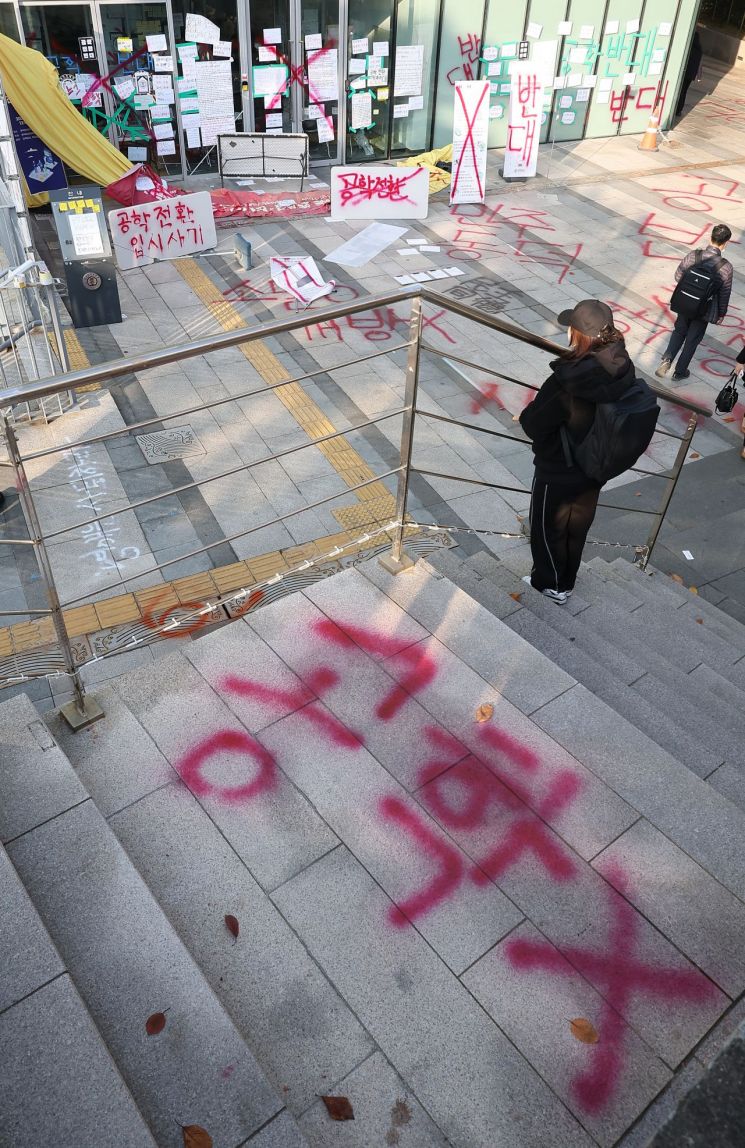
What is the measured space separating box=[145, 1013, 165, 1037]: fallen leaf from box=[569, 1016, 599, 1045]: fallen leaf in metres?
1.26

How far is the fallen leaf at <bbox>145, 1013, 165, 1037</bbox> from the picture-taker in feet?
8.44

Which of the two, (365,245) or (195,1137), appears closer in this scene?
(195,1137)

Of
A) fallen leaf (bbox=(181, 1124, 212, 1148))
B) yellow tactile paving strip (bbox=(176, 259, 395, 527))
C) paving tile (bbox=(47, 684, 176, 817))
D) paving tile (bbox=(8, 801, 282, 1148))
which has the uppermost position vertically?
fallen leaf (bbox=(181, 1124, 212, 1148))

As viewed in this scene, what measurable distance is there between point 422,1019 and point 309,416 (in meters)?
7.39

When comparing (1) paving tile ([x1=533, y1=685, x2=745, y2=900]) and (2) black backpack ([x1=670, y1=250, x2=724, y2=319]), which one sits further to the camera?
(2) black backpack ([x1=670, y1=250, x2=724, y2=319])

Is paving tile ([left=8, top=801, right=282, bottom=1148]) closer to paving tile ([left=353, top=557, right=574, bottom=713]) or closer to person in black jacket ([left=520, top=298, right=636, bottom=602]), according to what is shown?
paving tile ([left=353, top=557, right=574, bottom=713])

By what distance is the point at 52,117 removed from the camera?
1258 cm

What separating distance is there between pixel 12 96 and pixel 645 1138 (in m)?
13.8

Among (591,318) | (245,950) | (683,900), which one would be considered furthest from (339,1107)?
(591,318)

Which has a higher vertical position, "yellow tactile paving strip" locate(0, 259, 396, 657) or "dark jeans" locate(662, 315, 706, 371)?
"dark jeans" locate(662, 315, 706, 371)

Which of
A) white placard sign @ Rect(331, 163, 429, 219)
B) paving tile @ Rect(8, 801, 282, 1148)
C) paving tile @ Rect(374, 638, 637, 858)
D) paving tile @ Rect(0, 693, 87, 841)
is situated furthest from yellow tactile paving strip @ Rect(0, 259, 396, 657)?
white placard sign @ Rect(331, 163, 429, 219)

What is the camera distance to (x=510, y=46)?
1638cm

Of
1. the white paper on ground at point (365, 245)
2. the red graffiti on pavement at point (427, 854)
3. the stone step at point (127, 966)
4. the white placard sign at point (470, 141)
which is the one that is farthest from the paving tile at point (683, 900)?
the white placard sign at point (470, 141)

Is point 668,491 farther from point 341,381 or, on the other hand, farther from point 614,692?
point 341,381
